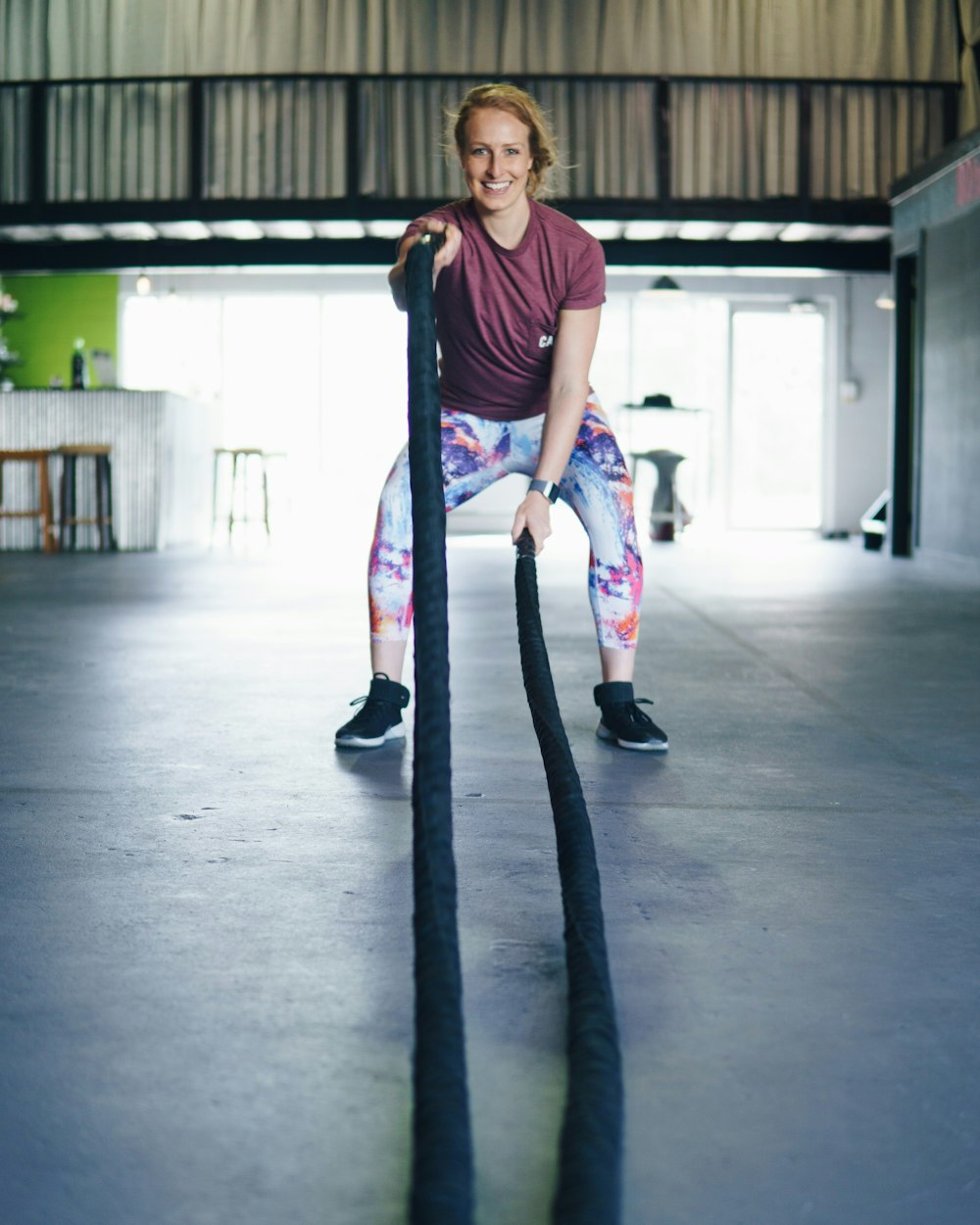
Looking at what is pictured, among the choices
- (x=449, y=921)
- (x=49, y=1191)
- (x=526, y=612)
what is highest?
(x=526, y=612)

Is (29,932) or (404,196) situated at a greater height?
(404,196)

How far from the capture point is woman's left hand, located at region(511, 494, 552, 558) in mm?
2145

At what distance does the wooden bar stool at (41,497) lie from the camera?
30.8ft

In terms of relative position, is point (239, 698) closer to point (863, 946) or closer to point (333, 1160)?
point (863, 946)

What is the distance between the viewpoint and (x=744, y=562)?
8898 millimetres

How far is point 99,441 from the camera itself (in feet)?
31.6

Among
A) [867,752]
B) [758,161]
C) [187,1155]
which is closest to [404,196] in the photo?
[758,161]

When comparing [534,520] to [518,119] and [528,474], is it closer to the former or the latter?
[528,474]

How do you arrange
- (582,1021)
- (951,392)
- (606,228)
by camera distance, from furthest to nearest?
(606,228), (951,392), (582,1021)

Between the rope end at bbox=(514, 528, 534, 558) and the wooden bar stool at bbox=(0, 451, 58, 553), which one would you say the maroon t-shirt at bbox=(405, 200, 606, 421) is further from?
the wooden bar stool at bbox=(0, 451, 58, 553)

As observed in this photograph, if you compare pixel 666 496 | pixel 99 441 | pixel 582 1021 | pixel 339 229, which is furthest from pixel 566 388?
pixel 666 496

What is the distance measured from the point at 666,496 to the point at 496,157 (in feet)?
32.6

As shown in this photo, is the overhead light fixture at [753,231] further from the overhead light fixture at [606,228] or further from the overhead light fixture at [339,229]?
the overhead light fixture at [339,229]

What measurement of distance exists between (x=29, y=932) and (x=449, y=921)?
0.57m
